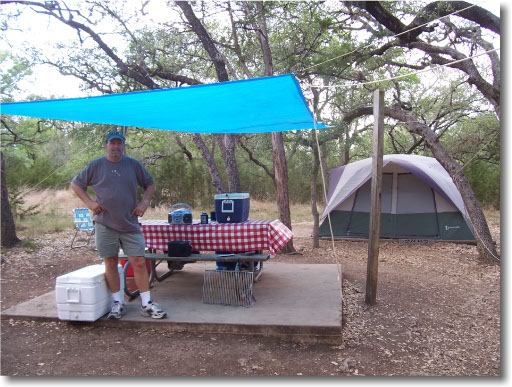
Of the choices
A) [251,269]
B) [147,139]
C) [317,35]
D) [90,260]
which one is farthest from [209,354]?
[147,139]

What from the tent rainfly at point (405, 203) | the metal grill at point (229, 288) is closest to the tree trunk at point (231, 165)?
the tent rainfly at point (405, 203)

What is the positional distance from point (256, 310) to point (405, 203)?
4910 millimetres

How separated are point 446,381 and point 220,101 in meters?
2.44

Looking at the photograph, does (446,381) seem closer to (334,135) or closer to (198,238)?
(198,238)

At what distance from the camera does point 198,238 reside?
3617mm

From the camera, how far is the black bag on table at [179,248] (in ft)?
11.5

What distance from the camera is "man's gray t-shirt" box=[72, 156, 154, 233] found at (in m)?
2.96

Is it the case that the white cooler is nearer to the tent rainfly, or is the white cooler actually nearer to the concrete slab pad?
the concrete slab pad

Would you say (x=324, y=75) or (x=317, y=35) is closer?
(x=317, y=35)

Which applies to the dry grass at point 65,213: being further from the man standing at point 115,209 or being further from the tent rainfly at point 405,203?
the man standing at point 115,209

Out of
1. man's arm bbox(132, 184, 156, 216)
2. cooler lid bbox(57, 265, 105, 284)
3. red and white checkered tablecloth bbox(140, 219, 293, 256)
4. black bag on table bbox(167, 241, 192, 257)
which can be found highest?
man's arm bbox(132, 184, 156, 216)

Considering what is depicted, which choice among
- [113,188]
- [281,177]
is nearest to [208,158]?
[281,177]

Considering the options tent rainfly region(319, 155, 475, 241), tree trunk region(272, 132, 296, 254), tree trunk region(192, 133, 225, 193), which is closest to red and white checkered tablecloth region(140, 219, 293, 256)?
tree trunk region(272, 132, 296, 254)

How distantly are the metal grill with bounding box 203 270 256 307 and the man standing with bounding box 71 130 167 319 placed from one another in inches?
19.5
